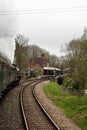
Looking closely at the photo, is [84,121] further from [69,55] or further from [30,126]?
[69,55]

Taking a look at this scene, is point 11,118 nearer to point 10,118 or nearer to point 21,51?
point 10,118

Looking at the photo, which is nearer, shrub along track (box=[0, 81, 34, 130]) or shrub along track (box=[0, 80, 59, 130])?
shrub along track (box=[0, 81, 34, 130])

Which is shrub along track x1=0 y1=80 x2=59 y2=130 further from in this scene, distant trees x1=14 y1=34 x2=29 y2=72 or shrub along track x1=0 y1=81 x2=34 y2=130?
distant trees x1=14 y1=34 x2=29 y2=72

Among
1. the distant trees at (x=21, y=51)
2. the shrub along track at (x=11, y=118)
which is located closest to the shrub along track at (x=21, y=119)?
the shrub along track at (x=11, y=118)

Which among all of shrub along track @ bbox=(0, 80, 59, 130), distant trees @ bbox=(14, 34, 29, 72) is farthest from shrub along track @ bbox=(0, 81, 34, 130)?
distant trees @ bbox=(14, 34, 29, 72)

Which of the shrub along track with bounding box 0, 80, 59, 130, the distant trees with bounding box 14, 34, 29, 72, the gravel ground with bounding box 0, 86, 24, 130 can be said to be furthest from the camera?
the distant trees with bounding box 14, 34, 29, 72

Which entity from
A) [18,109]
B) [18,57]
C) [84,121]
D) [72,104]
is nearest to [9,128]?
[84,121]

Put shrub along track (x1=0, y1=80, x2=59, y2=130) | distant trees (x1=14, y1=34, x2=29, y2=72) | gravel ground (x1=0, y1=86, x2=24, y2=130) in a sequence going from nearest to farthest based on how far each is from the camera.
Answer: gravel ground (x1=0, y1=86, x2=24, y2=130)
shrub along track (x1=0, y1=80, x2=59, y2=130)
distant trees (x1=14, y1=34, x2=29, y2=72)

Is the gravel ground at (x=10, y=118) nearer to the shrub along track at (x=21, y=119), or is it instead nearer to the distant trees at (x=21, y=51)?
the shrub along track at (x=21, y=119)

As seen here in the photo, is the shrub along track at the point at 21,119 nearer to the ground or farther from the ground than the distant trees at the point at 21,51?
nearer to the ground

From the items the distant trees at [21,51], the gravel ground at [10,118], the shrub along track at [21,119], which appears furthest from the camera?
the distant trees at [21,51]

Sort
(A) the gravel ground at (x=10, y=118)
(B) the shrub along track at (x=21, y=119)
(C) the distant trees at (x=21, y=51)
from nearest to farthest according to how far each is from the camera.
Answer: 1. (A) the gravel ground at (x=10, y=118)
2. (B) the shrub along track at (x=21, y=119)
3. (C) the distant trees at (x=21, y=51)

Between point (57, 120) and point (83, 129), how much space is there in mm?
2301

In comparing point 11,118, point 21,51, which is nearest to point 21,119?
point 11,118
